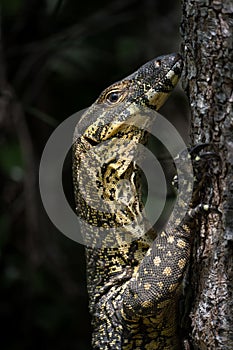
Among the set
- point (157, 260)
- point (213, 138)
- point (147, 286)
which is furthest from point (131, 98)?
point (147, 286)

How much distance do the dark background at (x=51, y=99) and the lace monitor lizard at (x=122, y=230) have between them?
6.50 feet

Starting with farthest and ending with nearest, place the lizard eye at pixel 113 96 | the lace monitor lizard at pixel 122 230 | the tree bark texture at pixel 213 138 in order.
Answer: the lizard eye at pixel 113 96 → the lace monitor lizard at pixel 122 230 → the tree bark texture at pixel 213 138

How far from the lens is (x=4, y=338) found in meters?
5.38

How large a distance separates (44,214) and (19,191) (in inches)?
13.6

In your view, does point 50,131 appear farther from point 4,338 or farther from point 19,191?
point 4,338

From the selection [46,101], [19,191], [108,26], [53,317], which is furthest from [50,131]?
[53,317]

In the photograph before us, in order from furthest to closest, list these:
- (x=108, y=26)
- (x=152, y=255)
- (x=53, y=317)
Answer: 1. (x=108, y=26)
2. (x=53, y=317)
3. (x=152, y=255)

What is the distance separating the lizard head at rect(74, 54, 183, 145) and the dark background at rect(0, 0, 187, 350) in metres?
2.01

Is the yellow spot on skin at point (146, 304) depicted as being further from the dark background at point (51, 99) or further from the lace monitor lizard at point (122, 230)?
the dark background at point (51, 99)

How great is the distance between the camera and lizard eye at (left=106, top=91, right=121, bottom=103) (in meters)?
3.20

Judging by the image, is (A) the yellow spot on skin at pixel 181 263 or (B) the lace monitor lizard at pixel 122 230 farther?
A: (B) the lace monitor lizard at pixel 122 230

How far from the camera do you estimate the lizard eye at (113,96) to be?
320 centimetres

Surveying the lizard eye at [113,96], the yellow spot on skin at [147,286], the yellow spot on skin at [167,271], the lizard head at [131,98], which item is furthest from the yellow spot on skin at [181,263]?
the lizard eye at [113,96]

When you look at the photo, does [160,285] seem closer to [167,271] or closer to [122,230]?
[167,271]
